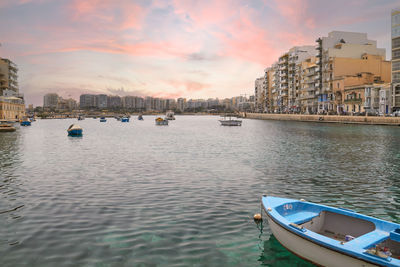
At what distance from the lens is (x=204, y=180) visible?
22141 mm

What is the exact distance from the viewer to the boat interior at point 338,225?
34.2 feet

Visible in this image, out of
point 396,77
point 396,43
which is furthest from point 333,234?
point 396,43

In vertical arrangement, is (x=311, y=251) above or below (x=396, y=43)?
below

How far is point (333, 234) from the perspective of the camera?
1096cm

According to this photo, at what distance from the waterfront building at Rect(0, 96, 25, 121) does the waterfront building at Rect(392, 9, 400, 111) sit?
118 metres

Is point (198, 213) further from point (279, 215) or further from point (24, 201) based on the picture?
point (24, 201)

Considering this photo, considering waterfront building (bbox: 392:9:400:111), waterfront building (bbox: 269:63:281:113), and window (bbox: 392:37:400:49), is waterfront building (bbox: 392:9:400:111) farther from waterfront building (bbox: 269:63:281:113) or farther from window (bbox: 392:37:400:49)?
waterfront building (bbox: 269:63:281:113)

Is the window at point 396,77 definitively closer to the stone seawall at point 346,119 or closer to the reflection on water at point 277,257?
the stone seawall at point 346,119

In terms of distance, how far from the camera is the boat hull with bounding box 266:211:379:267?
27.2 ft

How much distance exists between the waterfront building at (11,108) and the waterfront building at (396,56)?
118 metres

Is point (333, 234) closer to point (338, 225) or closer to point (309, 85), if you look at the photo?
point (338, 225)

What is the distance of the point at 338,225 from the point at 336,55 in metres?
120

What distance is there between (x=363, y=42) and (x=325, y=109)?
29938 millimetres

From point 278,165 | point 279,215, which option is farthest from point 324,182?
point 279,215
